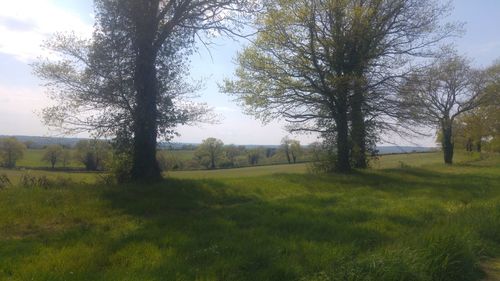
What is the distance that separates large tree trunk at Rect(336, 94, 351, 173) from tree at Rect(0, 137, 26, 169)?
22.6 metres

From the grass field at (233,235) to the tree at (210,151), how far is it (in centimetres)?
3966

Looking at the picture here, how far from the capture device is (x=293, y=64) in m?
21.3

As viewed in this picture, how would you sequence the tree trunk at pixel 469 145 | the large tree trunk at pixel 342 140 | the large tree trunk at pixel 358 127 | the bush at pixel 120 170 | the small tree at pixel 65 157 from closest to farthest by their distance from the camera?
1. the bush at pixel 120 170
2. the large tree trunk at pixel 358 127
3. the large tree trunk at pixel 342 140
4. the small tree at pixel 65 157
5. the tree trunk at pixel 469 145

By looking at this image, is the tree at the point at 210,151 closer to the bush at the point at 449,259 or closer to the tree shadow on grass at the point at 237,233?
the tree shadow on grass at the point at 237,233

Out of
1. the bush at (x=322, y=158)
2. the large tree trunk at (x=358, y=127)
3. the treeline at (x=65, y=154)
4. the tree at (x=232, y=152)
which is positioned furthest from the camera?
the tree at (x=232, y=152)

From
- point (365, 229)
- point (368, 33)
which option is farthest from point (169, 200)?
point (368, 33)

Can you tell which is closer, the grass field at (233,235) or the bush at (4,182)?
the grass field at (233,235)

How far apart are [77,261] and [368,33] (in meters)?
18.1

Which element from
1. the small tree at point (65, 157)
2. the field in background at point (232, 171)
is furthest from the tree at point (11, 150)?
the small tree at point (65, 157)

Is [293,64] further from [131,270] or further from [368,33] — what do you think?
[131,270]

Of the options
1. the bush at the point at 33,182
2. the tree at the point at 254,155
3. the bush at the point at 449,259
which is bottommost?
the bush at the point at 449,259

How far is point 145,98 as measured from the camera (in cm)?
1371

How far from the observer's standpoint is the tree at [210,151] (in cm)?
5374

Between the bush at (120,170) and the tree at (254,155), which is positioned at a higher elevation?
the tree at (254,155)
